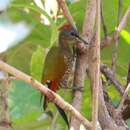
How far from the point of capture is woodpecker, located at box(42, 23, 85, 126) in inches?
30.9

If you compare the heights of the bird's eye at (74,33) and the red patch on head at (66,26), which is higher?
the red patch on head at (66,26)

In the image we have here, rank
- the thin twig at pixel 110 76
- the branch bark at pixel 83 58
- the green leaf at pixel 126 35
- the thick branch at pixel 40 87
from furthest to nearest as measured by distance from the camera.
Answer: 1. the green leaf at pixel 126 35
2. the thin twig at pixel 110 76
3. the branch bark at pixel 83 58
4. the thick branch at pixel 40 87

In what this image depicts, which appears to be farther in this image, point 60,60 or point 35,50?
point 35,50

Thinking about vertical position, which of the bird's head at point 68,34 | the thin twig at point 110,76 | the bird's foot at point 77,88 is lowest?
the thin twig at point 110,76

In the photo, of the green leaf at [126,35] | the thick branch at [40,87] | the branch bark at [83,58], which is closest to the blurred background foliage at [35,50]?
the green leaf at [126,35]

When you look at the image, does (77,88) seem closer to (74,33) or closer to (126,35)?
(74,33)

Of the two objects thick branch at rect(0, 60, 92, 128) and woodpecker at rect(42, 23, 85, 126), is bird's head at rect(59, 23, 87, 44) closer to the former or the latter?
woodpecker at rect(42, 23, 85, 126)

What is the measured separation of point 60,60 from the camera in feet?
2.70

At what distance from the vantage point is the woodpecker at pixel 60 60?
0.78 m

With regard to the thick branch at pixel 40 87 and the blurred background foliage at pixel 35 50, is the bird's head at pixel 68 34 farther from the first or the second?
the thick branch at pixel 40 87

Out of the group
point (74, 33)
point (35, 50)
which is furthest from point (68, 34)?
point (35, 50)

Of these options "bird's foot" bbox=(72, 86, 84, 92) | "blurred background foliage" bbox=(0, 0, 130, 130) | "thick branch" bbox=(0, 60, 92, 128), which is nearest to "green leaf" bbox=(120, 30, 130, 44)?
"blurred background foliage" bbox=(0, 0, 130, 130)

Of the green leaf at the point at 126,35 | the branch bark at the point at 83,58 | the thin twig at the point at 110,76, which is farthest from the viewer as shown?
the green leaf at the point at 126,35

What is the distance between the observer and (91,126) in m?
0.59
